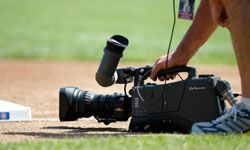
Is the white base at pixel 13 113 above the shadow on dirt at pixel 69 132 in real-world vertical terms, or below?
above

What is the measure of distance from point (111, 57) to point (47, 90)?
14.7 ft

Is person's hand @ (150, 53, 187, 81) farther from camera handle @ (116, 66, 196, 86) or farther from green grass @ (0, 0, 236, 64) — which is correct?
green grass @ (0, 0, 236, 64)

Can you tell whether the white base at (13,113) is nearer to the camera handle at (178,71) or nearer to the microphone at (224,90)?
the camera handle at (178,71)

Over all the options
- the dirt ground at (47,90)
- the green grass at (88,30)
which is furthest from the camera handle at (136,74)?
the green grass at (88,30)

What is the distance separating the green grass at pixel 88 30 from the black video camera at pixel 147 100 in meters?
9.34

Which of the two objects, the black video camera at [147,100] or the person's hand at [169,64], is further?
the person's hand at [169,64]

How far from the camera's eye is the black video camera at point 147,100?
196 inches

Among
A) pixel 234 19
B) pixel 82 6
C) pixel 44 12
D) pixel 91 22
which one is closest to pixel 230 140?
pixel 234 19

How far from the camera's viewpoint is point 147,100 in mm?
5281

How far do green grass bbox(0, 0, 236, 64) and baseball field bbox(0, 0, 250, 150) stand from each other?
0.8 inches

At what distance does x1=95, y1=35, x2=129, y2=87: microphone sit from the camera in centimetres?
536

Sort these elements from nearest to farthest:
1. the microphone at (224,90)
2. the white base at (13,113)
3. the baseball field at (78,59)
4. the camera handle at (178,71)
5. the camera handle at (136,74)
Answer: the baseball field at (78,59) → the microphone at (224,90) → the camera handle at (178,71) → the camera handle at (136,74) → the white base at (13,113)

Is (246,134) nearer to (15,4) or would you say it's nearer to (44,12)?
(44,12)

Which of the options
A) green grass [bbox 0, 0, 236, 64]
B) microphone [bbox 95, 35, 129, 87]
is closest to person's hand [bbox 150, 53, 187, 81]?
microphone [bbox 95, 35, 129, 87]
